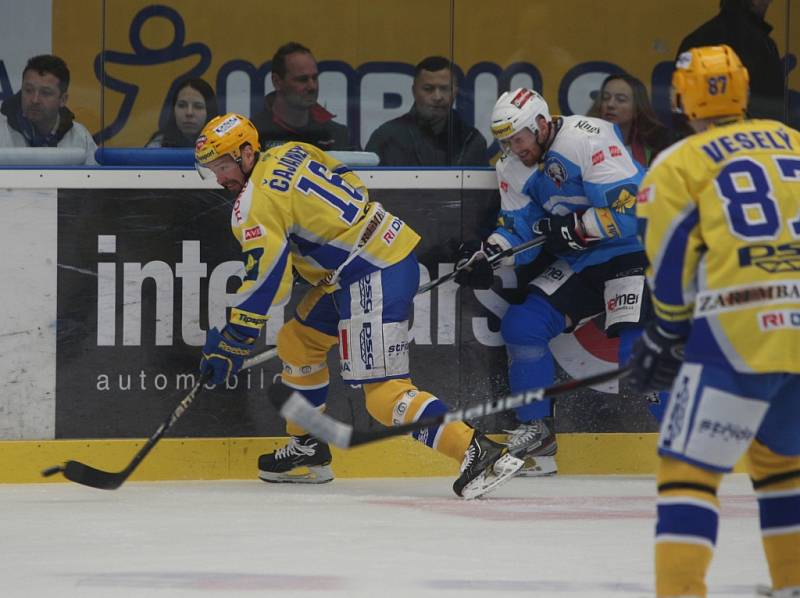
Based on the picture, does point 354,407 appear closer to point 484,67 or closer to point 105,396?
point 105,396

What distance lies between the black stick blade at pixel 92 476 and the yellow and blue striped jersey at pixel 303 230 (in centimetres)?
60

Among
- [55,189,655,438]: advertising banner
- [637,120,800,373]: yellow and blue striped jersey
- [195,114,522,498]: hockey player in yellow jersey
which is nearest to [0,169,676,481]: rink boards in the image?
[55,189,655,438]: advertising banner

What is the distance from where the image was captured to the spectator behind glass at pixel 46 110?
17.2 feet

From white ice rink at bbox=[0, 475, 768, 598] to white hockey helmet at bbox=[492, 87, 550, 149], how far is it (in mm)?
1163

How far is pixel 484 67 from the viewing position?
5.52 m

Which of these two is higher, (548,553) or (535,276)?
(535,276)

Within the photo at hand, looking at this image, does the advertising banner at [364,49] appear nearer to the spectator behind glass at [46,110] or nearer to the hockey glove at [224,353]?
the spectator behind glass at [46,110]

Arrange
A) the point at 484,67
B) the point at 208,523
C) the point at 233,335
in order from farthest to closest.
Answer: the point at 484,67 < the point at 233,335 < the point at 208,523

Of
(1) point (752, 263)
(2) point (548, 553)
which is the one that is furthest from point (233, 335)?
(1) point (752, 263)

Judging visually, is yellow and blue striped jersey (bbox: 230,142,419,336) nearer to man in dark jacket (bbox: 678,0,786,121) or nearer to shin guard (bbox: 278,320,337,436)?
shin guard (bbox: 278,320,337,436)

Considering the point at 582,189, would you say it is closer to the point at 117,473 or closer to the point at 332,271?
the point at 332,271

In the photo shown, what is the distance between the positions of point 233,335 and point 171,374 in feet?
1.93

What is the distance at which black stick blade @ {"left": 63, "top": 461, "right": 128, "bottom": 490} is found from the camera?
4.64 m

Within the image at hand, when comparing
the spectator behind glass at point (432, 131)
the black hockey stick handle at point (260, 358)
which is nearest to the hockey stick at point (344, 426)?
the black hockey stick handle at point (260, 358)
